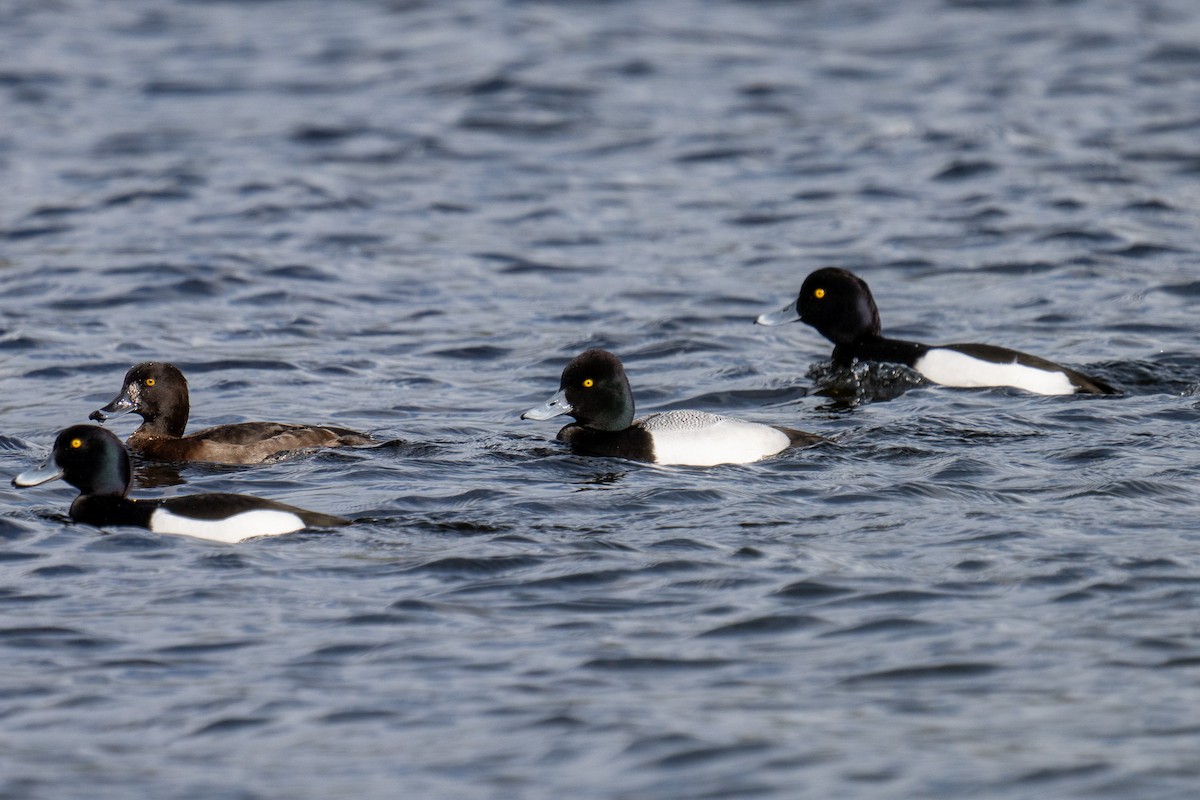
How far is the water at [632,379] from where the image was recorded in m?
6.45

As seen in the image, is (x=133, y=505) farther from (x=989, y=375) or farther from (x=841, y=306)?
(x=841, y=306)

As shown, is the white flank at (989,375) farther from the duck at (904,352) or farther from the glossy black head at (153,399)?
the glossy black head at (153,399)

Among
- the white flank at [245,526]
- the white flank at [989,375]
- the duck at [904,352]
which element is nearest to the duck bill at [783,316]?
the duck at [904,352]

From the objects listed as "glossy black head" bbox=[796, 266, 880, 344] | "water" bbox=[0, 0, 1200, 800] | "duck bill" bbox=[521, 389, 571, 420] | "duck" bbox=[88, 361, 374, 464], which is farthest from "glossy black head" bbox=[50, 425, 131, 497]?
"glossy black head" bbox=[796, 266, 880, 344]

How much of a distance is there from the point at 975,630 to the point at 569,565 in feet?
6.25

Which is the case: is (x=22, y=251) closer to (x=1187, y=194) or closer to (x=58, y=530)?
(x=58, y=530)

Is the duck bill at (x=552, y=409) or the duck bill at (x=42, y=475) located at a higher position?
the duck bill at (x=42, y=475)

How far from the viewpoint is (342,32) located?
26500 millimetres

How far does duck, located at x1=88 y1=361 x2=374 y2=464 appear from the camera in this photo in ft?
34.3

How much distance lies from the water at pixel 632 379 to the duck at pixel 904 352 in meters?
0.22

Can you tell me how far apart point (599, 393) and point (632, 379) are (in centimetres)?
252

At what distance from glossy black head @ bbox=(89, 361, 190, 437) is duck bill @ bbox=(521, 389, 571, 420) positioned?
82.6 inches

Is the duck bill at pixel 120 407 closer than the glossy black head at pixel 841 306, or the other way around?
the duck bill at pixel 120 407

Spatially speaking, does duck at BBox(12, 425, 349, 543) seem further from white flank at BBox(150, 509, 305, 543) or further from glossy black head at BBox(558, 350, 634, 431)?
glossy black head at BBox(558, 350, 634, 431)
